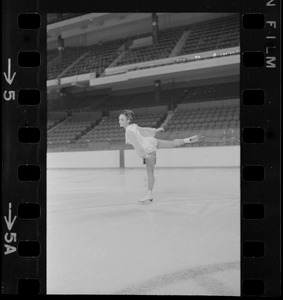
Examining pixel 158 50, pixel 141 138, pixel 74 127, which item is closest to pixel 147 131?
pixel 141 138

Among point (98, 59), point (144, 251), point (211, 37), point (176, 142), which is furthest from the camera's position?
point (98, 59)

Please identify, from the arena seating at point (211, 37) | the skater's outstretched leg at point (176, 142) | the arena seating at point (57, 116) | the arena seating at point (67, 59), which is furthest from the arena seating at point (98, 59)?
the skater's outstretched leg at point (176, 142)

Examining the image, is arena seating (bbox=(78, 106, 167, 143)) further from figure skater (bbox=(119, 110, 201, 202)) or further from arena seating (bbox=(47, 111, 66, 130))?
figure skater (bbox=(119, 110, 201, 202))

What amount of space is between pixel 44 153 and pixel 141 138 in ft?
4.42

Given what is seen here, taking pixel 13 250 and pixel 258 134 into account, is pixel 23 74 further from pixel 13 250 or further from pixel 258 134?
pixel 258 134

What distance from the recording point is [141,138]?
1.97 metres

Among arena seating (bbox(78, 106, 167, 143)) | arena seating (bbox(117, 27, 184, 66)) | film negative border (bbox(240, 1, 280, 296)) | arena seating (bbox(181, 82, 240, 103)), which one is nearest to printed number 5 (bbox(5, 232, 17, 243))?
film negative border (bbox(240, 1, 280, 296))

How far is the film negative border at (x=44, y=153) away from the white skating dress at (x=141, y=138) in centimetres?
130

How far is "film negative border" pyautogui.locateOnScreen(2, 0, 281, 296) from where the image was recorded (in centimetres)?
63

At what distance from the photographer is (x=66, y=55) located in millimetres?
9484

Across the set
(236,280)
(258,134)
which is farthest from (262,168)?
(236,280)

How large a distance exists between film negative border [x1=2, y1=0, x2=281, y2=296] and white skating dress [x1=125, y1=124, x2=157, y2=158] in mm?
1301

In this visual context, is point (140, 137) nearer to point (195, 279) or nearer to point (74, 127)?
point (195, 279)

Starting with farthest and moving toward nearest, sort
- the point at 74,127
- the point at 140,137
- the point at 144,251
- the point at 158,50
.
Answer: the point at 158,50 → the point at 74,127 → the point at 140,137 → the point at 144,251
